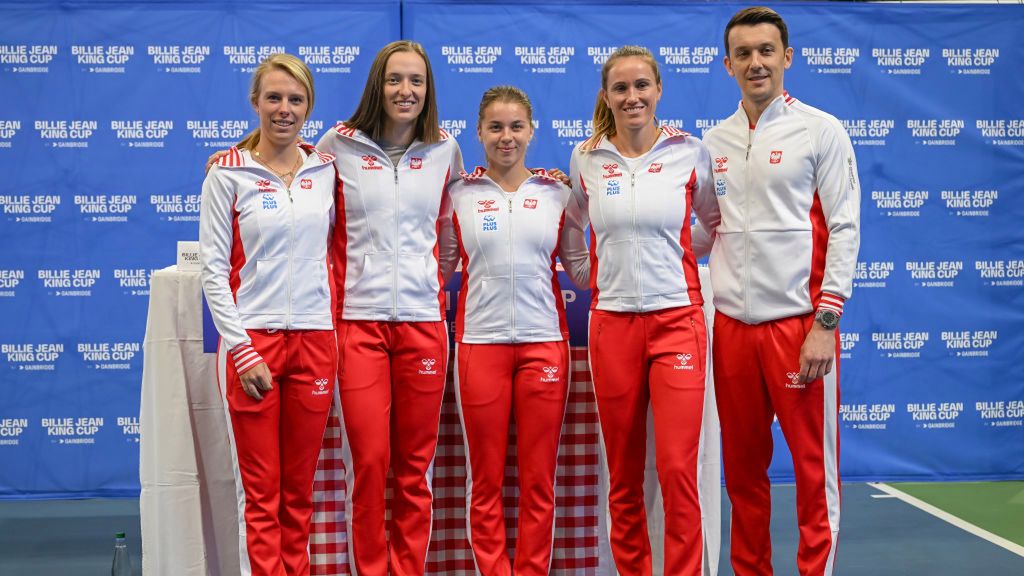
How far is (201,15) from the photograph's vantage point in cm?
510

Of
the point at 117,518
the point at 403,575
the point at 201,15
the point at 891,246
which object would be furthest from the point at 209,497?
the point at 891,246

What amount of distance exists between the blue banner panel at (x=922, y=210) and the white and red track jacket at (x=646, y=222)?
2.32 meters

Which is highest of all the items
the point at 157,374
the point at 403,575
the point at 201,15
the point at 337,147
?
the point at 201,15

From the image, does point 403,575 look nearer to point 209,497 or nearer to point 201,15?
point 209,497

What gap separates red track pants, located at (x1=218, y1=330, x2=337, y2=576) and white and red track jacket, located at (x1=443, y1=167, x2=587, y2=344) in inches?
19.3

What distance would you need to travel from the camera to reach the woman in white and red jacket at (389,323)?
2.92m

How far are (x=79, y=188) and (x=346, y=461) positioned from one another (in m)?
3.00

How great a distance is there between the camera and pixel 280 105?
286 centimetres

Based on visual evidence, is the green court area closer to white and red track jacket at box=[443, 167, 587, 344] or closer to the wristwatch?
the wristwatch

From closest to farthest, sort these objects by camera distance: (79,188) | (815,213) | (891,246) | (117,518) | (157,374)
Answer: (815,213), (157,374), (117,518), (79,188), (891,246)

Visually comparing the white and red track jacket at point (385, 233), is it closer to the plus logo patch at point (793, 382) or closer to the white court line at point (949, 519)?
the plus logo patch at point (793, 382)

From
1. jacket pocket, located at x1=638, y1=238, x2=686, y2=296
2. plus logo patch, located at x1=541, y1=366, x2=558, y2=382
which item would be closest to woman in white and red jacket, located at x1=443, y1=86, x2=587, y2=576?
plus logo patch, located at x1=541, y1=366, x2=558, y2=382

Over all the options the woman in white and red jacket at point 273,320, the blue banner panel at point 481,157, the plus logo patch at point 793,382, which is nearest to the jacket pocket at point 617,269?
the plus logo patch at point 793,382

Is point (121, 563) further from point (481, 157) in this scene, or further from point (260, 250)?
point (481, 157)
